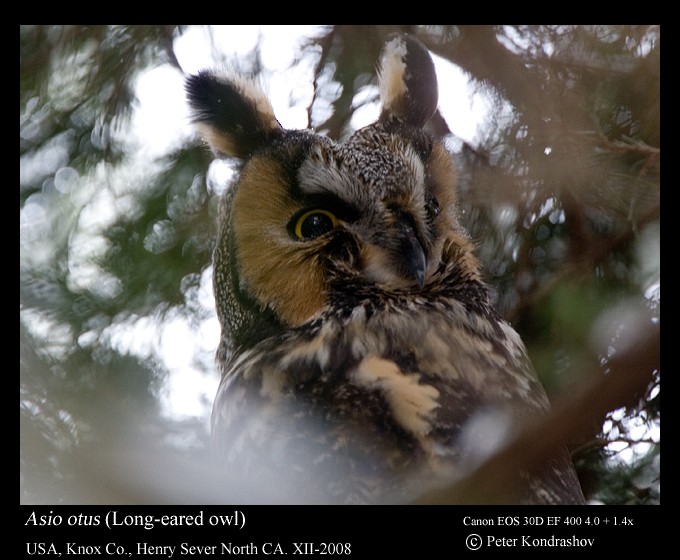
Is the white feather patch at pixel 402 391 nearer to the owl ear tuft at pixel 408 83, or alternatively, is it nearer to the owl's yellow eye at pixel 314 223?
the owl's yellow eye at pixel 314 223

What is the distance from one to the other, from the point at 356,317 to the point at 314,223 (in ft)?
0.93

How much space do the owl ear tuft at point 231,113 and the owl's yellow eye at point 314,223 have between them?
0.36 m

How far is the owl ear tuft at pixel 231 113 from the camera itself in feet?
6.86

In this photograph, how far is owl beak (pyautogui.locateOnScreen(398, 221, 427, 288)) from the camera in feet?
5.52

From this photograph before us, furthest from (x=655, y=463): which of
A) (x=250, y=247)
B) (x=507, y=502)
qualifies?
(x=250, y=247)

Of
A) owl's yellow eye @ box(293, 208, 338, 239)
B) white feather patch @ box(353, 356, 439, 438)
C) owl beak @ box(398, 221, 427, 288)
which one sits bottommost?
white feather patch @ box(353, 356, 439, 438)

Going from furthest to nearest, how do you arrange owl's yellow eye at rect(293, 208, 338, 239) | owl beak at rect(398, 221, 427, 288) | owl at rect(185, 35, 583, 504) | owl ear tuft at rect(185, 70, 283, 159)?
owl ear tuft at rect(185, 70, 283, 159) → owl's yellow eye at rect(293, 208, 338, 239) → owl beak at rect(398, 221, 427, 288) → owl at rect(185, 35, 583, 504)

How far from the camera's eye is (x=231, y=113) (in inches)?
83.0

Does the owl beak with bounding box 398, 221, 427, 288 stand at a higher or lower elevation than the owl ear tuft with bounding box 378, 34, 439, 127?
lower

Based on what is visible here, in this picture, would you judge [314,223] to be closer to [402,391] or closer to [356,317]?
[356,317]

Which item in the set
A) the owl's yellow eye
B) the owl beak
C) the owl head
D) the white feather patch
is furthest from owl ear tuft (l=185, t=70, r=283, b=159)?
the white feather patch

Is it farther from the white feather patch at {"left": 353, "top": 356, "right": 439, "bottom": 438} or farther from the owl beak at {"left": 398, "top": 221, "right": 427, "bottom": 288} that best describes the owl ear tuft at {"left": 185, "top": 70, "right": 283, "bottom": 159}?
the white feather patch at {"left": 353, "top": 356, "right": 439, "bottom": 438}

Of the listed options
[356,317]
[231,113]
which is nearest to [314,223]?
[356,317]
